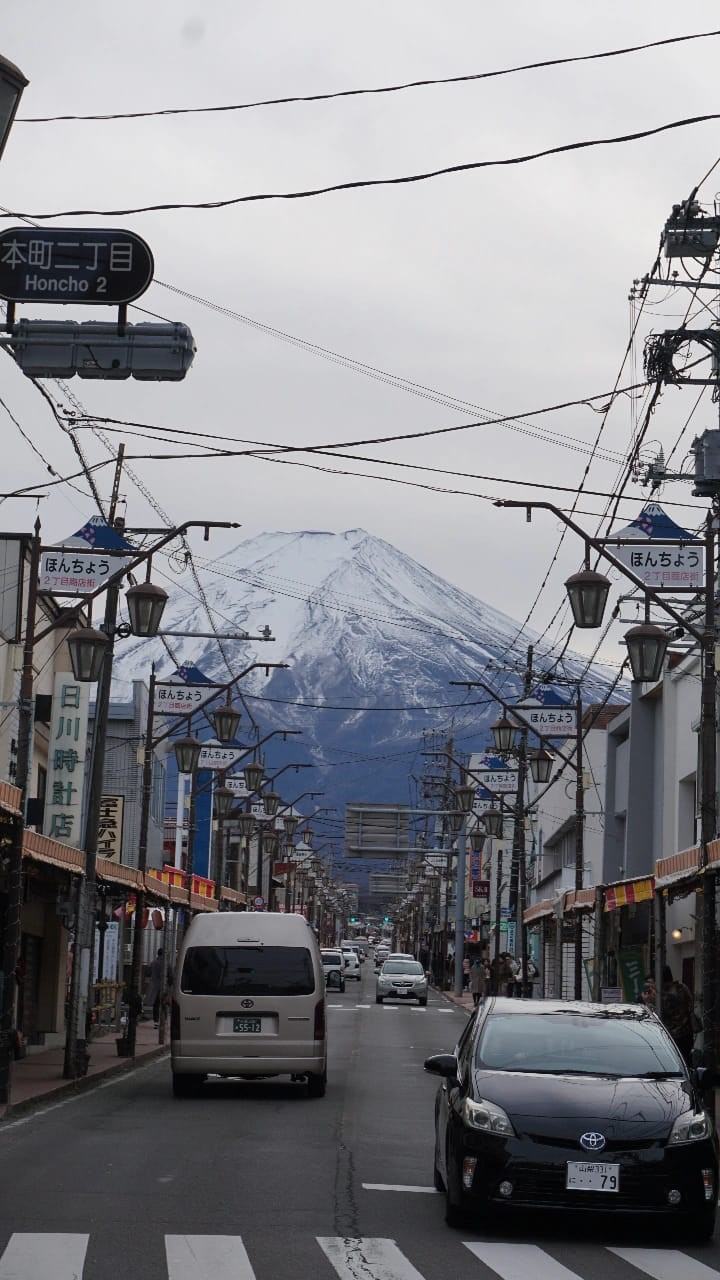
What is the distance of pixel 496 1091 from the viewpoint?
35.0ft

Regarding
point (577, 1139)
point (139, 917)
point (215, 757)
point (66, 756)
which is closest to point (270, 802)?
point (215, 757)

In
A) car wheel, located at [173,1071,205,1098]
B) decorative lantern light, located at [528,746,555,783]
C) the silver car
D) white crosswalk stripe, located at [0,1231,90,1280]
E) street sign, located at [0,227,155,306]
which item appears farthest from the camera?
the silver car

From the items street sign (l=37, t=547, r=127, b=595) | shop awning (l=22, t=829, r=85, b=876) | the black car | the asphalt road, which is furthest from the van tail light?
the black car

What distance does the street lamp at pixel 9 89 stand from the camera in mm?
8406

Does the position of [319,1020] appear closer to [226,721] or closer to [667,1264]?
[667,1264]

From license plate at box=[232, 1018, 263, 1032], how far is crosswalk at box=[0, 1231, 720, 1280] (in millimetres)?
10829

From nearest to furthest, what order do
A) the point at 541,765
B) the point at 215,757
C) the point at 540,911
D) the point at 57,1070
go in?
the point at 57,1070 < the point at 541,765 < the point at 215,757 < the point at 540,911

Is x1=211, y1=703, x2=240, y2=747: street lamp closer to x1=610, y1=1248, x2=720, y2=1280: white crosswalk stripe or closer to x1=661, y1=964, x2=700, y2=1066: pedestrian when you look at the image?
x1=661, y1=964, x2=700, y2=1066: pedestrian

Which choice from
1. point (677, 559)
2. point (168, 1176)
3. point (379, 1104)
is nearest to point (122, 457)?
point (677, 559)

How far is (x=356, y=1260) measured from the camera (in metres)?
9.30

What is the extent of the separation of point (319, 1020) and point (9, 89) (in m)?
14.7

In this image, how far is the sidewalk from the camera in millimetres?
20234

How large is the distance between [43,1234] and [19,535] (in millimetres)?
28353

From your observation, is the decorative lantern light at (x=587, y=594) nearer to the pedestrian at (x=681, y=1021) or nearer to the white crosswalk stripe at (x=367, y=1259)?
the pedestrian at (x=681, y=1021)
